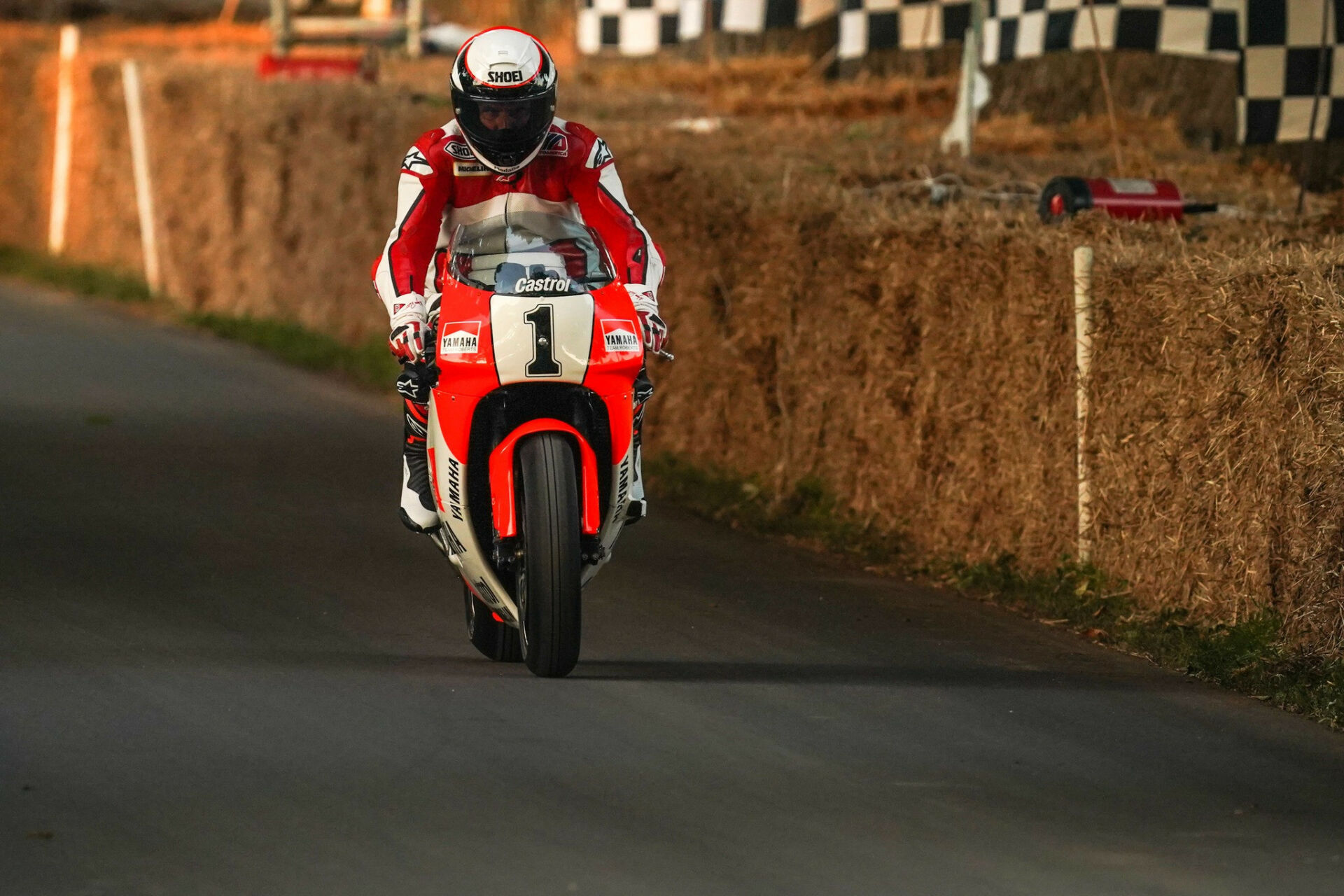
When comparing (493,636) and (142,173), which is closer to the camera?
(493,636)

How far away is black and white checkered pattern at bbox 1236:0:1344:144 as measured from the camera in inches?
472

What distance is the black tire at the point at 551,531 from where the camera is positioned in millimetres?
6781

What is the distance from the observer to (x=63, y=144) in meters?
21.4

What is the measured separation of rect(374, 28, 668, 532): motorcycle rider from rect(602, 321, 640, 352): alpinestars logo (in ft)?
0.41

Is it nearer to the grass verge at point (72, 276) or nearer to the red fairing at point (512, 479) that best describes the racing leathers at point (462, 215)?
the red fairing at point (512, 479)

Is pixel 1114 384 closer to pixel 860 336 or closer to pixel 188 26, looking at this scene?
pixel 860 336

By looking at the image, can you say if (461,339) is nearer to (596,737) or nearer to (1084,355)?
(596,737)

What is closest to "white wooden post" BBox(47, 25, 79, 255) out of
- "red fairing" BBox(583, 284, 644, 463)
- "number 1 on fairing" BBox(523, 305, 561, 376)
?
"red fairing" BBox(583, 284, 644, 463)

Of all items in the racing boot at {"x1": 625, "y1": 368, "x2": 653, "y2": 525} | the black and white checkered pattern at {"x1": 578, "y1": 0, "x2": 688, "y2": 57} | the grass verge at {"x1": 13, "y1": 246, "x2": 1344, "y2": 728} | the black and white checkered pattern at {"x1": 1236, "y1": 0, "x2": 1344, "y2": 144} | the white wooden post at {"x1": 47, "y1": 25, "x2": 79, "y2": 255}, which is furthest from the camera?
the black and white checkered pattern at {"x1": 578, "y1": 0, "x2": 688, "y2": 57}

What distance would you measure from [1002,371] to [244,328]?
9142 mm

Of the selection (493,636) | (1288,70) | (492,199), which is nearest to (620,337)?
(492,199)

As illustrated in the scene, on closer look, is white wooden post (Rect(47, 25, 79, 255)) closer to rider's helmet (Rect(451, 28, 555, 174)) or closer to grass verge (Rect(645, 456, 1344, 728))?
grass verge (Rect(645, 456, 1344, 728))

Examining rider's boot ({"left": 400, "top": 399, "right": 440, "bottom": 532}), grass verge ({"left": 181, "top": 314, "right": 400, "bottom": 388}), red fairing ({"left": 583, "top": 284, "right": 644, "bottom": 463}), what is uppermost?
red fairing ({"left": 583, "top": 284, "right": 644, "bottom": 463})

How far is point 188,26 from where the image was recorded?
37.2m
